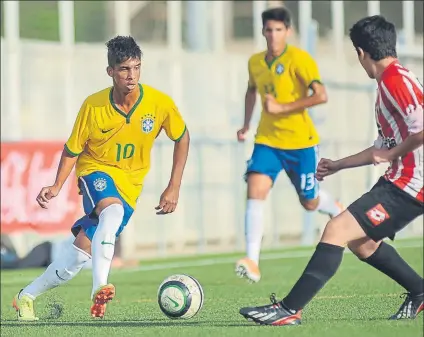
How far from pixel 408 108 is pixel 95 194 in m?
2.48

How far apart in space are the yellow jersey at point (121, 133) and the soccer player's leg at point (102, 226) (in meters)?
0.07

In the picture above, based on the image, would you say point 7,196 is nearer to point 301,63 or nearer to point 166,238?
point 166,238

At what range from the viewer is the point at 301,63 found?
10.9 meters

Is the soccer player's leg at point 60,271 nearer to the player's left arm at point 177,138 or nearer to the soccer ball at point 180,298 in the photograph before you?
the player's left arm at point 177,138

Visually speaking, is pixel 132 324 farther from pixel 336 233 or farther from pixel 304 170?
pixel 304 170

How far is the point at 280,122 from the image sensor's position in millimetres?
11008

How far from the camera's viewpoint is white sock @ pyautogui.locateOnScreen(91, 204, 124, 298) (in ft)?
26.7

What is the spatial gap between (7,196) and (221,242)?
4.51 m

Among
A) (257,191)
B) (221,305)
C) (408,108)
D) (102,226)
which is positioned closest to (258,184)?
(257,191)

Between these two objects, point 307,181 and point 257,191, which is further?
point 307,181

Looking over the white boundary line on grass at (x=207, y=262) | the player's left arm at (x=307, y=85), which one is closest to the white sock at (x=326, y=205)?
the player's left arm at (x=307, y=85)

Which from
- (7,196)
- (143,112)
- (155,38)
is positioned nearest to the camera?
(143,112)

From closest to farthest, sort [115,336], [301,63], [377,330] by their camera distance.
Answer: [377,330] < [115,336] < [301,63]

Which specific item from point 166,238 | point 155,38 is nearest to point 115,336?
point 166,238
